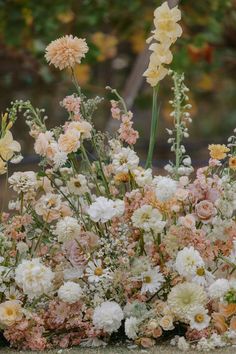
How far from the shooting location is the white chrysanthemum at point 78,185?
8.98ft

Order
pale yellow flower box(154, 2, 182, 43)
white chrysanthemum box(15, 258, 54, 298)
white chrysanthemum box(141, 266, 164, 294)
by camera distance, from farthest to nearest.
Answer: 1. pale yellow flower box(154, 2, 182, 43)
2. white chrysanthemum box(141, 266, 164, 294)
3. white chrysanthemum box(15, 258, 54, 298)

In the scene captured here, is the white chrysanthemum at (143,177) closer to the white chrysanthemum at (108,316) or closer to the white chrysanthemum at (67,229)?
the white chrysanthemum at (67,229)

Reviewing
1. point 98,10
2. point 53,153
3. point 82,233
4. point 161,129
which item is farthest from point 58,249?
point 161,129

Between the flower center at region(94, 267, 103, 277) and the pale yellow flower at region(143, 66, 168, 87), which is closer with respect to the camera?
the flower center at region(94, 267, 103, 277)

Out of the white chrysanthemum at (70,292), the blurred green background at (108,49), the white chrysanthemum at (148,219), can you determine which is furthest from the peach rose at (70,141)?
the blurred green background at (108,49)

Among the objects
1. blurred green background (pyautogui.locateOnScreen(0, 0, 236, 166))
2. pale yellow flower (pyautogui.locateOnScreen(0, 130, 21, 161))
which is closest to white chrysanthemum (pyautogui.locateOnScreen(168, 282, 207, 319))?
pale yellow flower (pyautogui.locateOnScreen(0, 130, 21, 161))

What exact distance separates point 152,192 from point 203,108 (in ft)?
26.3

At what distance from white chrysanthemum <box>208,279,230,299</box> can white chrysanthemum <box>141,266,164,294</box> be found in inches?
5.6

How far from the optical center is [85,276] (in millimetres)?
2740

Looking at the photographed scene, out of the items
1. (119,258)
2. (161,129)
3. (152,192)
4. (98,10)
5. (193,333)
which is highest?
(161,129)

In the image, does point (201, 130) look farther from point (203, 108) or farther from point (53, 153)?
point (53, 153)

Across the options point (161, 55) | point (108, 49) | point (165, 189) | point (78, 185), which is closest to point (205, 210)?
point (165, 189)

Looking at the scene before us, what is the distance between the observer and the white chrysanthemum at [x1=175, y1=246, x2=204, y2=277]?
2586 millimetres

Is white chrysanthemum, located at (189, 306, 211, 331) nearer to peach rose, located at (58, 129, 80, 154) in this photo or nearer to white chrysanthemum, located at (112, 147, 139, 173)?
white chrysanthemum, located at (112, 147, 139, 173)
